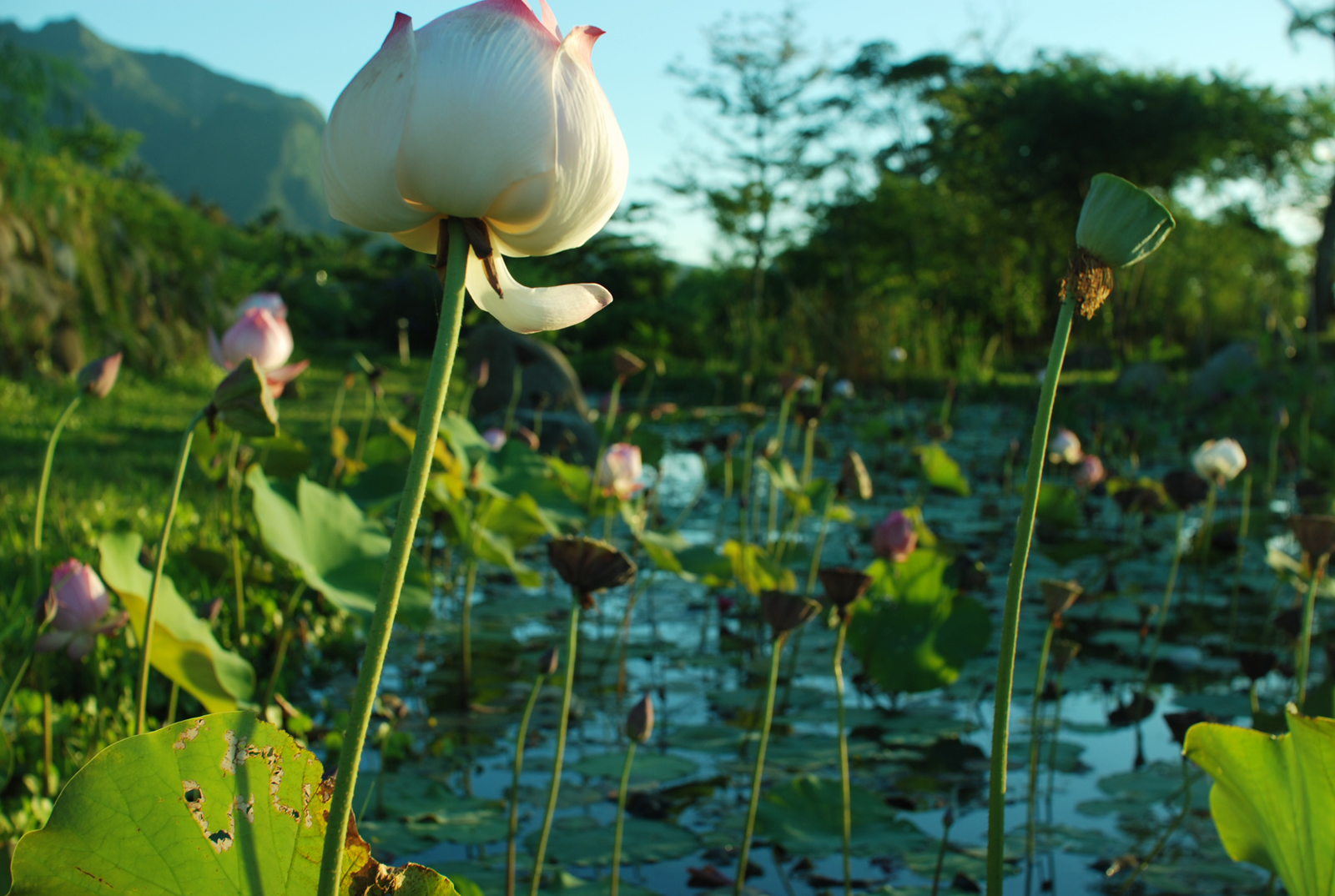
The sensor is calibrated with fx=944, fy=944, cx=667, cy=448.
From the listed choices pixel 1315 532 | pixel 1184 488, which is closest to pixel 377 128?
pixel 1315 532

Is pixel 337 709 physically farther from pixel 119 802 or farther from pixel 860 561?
pixel 860 561

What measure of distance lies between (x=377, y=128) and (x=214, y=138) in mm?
108154

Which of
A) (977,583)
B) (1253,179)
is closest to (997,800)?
(977,583)

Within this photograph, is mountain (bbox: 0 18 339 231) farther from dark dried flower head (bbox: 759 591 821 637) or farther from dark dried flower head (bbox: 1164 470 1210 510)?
dark dried flower head (bbox: 759 591 821 637)

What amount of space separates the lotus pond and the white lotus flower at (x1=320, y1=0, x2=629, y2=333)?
562 millimetres

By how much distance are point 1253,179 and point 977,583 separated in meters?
13.8

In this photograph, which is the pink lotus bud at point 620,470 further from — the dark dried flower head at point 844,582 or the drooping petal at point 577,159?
the drooping petal at point 577,159

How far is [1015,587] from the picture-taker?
0.55m

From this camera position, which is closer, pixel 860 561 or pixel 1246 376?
pixel 860 561

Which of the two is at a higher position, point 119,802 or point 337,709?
point 119,802

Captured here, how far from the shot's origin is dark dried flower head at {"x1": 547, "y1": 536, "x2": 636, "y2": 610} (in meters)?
0.90

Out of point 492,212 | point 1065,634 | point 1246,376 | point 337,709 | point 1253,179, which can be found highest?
point 1253,179

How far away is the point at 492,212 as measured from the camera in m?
0.41

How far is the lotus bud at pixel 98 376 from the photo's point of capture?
1.01 metres
